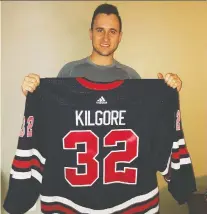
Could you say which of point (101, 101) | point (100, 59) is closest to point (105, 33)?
point (100, 59)

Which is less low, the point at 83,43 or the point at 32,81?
the point at 83,43

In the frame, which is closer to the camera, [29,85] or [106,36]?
[29,85]

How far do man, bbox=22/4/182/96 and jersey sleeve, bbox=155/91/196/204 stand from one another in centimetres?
10

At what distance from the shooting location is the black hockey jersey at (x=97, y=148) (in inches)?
39.8

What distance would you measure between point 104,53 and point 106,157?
0.45 m

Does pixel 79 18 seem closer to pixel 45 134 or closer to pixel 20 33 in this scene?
pixel 20 33

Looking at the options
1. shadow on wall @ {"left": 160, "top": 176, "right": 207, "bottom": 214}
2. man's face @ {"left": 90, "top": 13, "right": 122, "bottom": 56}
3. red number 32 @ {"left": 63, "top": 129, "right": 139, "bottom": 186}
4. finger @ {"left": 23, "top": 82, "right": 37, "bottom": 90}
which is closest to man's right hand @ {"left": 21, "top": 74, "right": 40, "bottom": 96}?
finger @ {"left": 23, "top": 82, "right": 37, "bottom": 90}

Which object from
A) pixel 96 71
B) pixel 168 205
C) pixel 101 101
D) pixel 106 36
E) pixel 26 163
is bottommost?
pixel 168 205

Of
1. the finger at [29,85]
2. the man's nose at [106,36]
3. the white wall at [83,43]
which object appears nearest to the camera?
the finger at [29,85]

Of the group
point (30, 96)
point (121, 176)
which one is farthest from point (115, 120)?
point (30, 96)

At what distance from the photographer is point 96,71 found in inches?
49.1

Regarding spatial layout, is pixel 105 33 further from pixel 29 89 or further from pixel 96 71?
pixel 29 89

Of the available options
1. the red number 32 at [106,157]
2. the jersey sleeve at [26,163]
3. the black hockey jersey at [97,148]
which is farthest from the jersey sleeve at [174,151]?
the jersey sleeve at [26,163]

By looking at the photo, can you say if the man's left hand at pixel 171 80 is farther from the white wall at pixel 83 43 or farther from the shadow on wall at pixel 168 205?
the shadow on wall at pixel 168 205
